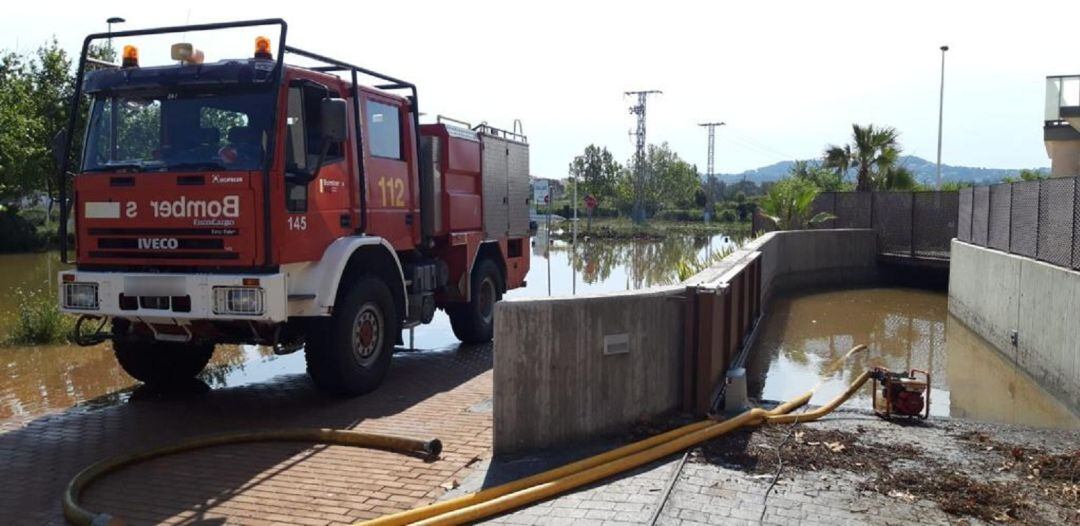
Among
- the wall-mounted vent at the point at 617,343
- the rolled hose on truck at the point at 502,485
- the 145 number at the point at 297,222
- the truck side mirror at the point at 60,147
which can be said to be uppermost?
the truck side mirror at the point at 60,147

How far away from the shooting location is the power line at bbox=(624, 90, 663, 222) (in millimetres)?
74750

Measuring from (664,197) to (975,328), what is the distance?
2825 inches

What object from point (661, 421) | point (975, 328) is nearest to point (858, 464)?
point (661, 421)

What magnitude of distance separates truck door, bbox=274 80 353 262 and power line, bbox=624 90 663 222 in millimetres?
65929

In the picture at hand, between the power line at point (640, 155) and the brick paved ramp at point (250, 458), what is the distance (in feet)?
216

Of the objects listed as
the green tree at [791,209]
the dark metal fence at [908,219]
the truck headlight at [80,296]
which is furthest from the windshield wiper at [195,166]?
the green tree at [791,209]

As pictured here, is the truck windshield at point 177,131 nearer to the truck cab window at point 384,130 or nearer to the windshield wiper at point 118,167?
the windshield wiper at point 118,167

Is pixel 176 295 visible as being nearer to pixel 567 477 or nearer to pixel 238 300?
pixel 238 300

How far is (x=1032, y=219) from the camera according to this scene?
13289mm

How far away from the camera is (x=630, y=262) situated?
3353 cm

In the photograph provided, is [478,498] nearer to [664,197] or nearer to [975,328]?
[975,328]

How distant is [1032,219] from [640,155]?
6488cm

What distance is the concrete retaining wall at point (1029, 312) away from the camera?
10.1m

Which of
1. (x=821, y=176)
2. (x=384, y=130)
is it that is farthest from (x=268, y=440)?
(x=821, y=176)
